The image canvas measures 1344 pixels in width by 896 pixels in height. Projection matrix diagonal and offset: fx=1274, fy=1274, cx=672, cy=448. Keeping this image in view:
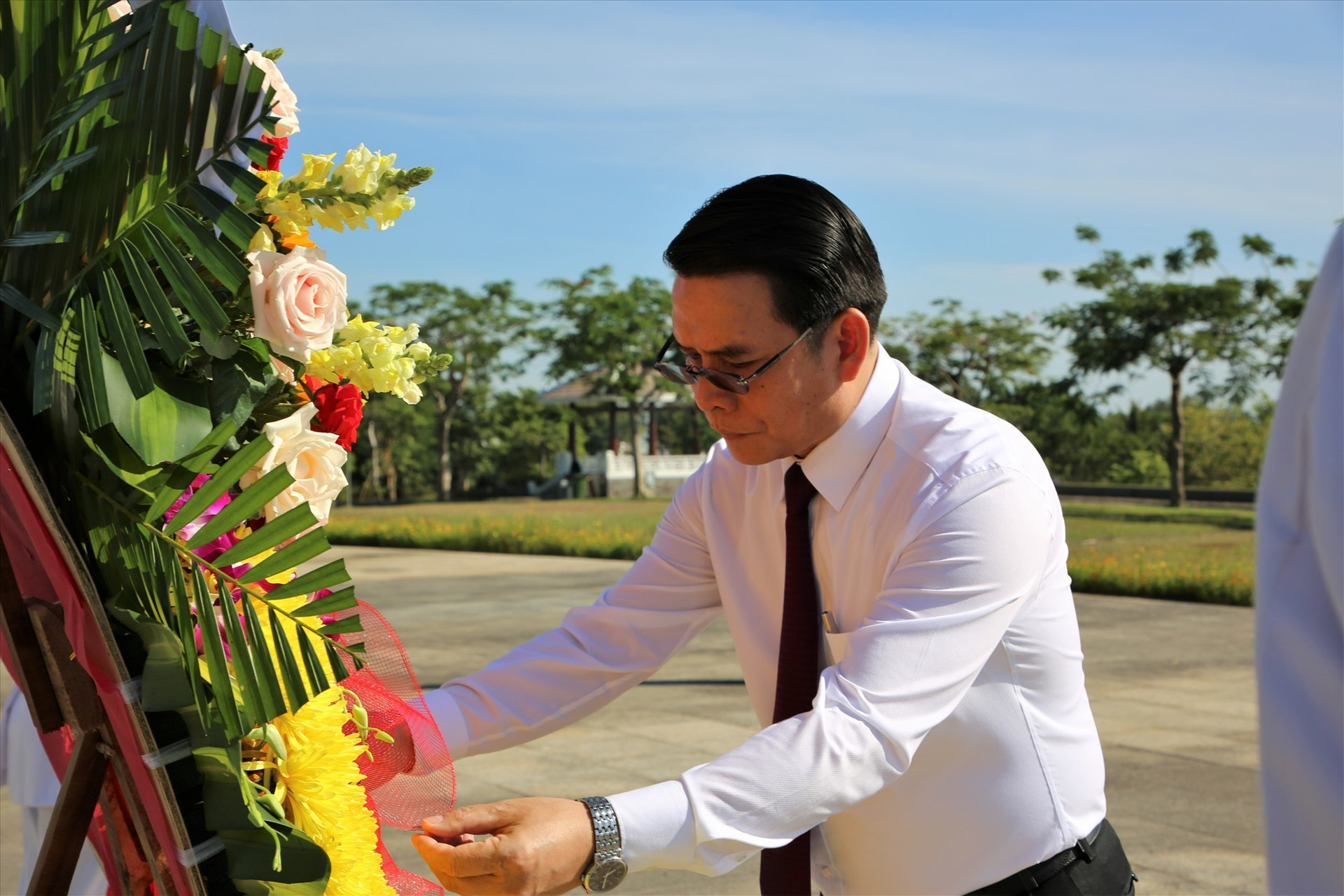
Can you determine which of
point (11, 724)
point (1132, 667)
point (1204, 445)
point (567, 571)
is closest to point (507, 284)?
point (1204, 445)

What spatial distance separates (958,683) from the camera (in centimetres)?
179

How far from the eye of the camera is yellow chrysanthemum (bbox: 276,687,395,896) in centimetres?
136

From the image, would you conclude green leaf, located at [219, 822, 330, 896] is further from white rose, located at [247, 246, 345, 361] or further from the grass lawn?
the grass lawn

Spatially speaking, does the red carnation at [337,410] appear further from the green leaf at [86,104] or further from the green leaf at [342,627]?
the green leaf at [86,104]

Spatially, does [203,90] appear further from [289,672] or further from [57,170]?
[289,672]

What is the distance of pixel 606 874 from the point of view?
1.57m

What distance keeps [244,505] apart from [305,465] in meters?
0.12

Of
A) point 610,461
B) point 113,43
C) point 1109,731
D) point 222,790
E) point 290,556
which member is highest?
point 113,43

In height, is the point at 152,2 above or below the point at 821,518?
above

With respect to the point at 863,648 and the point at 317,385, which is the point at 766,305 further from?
the point at 317,385

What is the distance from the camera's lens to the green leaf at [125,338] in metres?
1.21

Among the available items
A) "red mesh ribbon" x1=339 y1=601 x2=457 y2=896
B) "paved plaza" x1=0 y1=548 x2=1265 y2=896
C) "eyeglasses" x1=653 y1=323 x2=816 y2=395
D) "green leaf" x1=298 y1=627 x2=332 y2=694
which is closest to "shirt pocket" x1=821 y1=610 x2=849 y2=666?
"eyeglasses" x1=653 y1=323 x2=816 y2=395

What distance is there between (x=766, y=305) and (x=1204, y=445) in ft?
112

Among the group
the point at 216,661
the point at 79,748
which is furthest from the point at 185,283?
the point at 79,748
